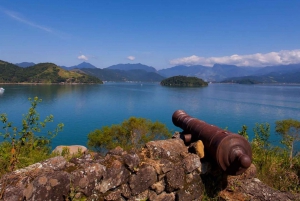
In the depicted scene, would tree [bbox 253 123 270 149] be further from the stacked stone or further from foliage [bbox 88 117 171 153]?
foliage [bbox 88 117 171 153]

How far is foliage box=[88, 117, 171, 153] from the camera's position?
100ft

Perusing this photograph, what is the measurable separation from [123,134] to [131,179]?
27957 millimetres

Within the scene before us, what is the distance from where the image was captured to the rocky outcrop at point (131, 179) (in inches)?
139

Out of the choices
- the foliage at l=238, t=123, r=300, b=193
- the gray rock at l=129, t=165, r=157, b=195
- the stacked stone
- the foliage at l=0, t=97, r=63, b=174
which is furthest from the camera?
the foliage at l=238, t=123, r=300, b=193

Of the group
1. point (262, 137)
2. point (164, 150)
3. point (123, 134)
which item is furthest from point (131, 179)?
point (123, 134)

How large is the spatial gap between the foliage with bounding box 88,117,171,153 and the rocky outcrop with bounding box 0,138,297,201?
24.4m

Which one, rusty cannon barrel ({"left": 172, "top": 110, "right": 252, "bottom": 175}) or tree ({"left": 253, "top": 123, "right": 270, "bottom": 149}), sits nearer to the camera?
rusty cannon barrel ({"left": 172, "top": 110, "right": 252, "bottom": 175})

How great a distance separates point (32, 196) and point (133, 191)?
1762 mm

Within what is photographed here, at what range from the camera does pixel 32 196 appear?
337cm

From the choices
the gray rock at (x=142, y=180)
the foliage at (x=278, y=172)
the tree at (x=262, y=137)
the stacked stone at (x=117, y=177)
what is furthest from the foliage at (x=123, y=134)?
the gray rock at (x=142, y=180)

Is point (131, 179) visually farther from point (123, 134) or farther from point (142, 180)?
point (123, 134)

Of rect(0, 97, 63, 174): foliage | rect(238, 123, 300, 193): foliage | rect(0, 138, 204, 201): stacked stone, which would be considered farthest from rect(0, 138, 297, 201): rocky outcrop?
rect(0, 97, 63, 174): foliage

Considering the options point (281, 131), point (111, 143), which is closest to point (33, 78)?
point (111, 143)

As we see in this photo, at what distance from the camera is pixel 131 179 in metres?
4.29
